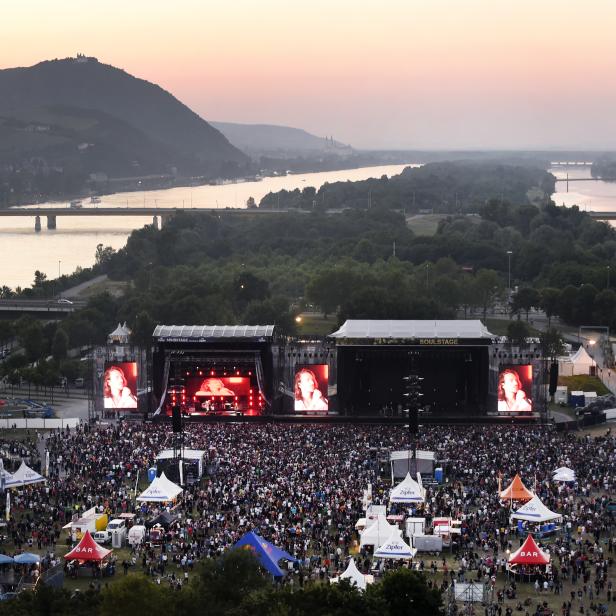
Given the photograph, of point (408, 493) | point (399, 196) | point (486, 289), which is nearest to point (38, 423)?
point (408, 493)

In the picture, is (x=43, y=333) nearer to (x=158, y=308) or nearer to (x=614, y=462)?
(x=158, y=308)

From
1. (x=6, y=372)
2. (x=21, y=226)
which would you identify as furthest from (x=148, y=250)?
(x=21, y=226)

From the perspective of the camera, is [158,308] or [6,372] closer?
[6,372]

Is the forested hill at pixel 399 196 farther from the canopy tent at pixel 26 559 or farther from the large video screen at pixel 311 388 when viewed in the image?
the canopy tent at pixel 26 559

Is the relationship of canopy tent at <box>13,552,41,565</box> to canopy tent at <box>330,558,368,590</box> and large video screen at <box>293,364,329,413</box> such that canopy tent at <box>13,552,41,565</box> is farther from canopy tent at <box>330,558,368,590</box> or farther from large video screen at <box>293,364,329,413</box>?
large video screen at <box>293,364,329,413</box>

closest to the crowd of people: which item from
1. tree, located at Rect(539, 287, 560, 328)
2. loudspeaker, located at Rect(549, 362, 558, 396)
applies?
loudspeaker, located at Rect(549, 362, 558, 396)

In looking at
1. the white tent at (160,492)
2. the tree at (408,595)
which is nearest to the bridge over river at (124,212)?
the white tent at (160,492)

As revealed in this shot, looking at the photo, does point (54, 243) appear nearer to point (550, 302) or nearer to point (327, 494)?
point (550, 302)
